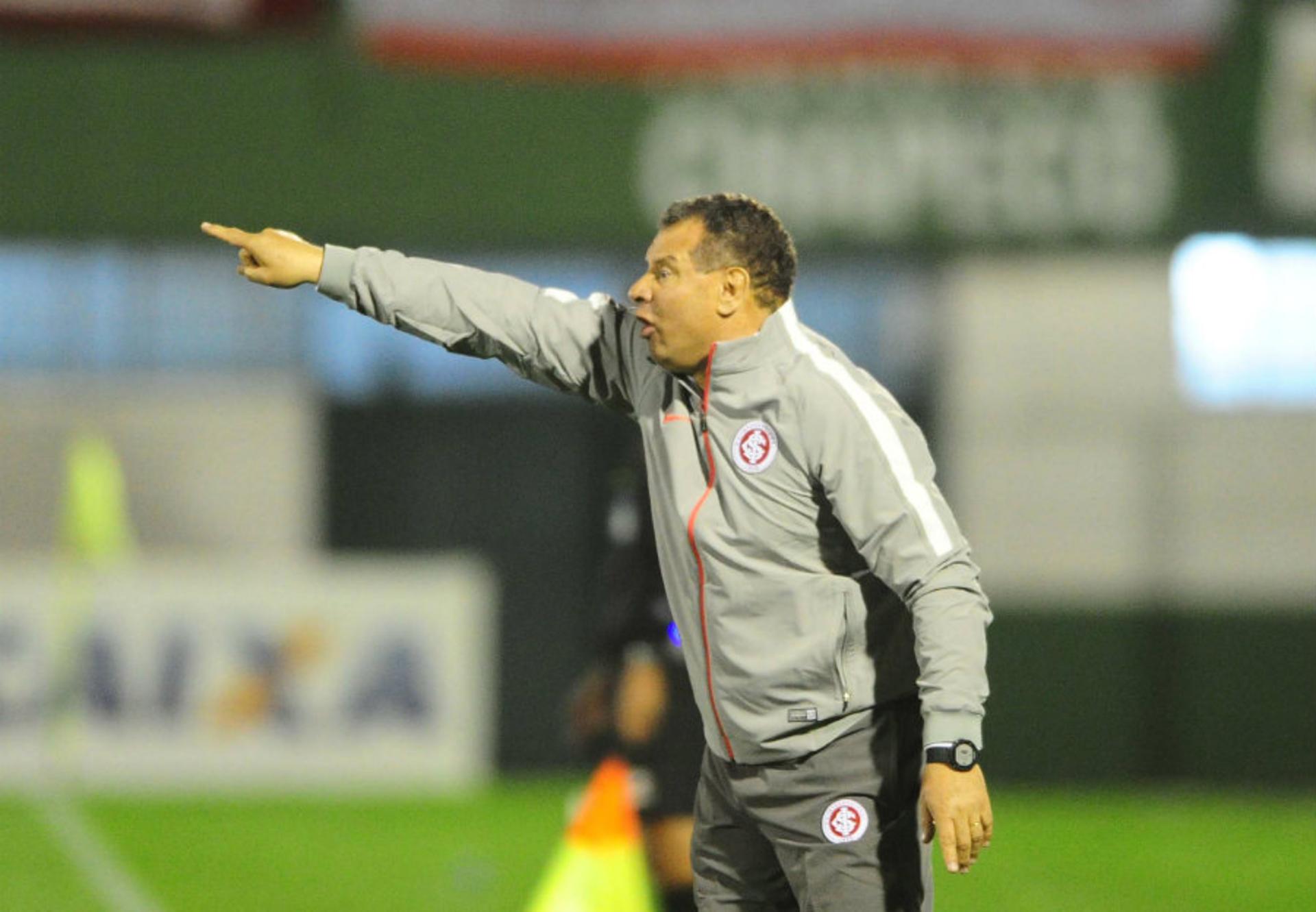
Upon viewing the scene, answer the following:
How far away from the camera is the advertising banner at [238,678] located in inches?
455

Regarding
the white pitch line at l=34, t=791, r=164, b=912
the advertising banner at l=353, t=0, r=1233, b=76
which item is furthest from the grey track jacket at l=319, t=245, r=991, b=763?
the advertising banner at l=353, t=0, r=1233, b=76

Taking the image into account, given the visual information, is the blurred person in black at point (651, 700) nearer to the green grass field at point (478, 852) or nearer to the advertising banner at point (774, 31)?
the green grass field at point (478, 852)

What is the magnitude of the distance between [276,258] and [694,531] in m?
1.01

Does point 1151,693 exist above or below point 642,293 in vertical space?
below

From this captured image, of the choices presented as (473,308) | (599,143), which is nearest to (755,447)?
(473,308)

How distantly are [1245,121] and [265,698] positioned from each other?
693cm

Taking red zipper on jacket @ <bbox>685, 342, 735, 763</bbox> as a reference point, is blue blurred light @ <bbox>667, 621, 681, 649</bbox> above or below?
below

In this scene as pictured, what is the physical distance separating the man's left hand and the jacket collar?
33.3 inches

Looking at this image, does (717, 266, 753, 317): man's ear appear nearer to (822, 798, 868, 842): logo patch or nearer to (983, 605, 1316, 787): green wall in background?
(822, 798, 868, 842): logo patch

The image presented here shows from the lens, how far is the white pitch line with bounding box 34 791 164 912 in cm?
836

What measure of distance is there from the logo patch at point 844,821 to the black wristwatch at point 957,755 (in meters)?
0.35

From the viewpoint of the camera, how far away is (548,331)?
421cm

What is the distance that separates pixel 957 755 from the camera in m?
3.67

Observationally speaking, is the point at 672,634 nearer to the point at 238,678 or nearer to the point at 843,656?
the point at 843,656
